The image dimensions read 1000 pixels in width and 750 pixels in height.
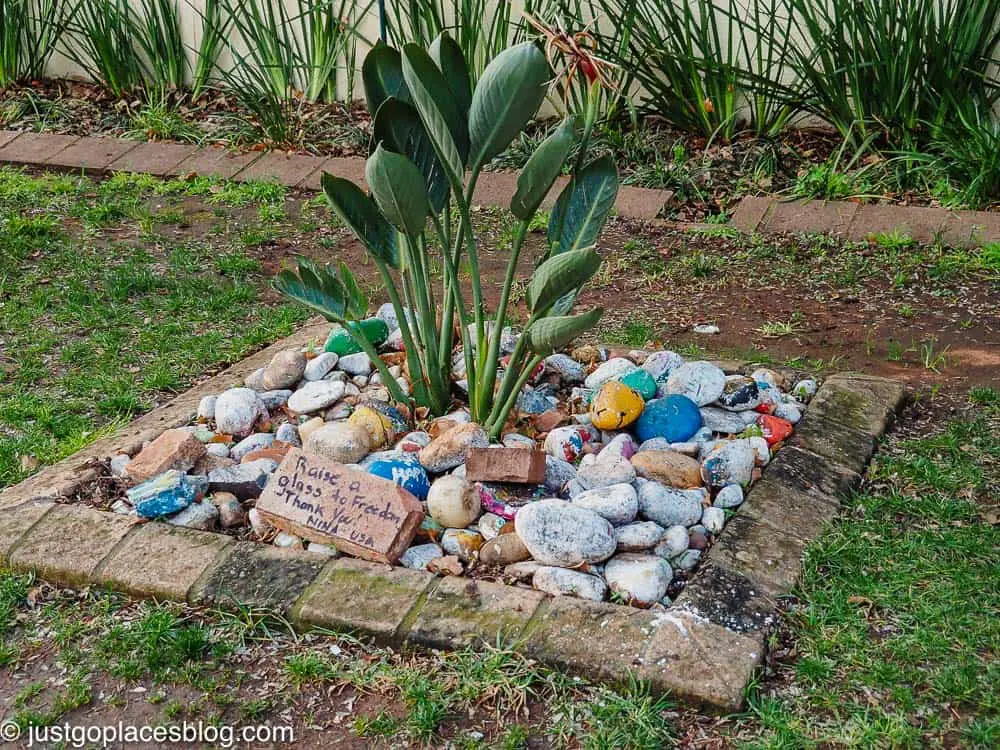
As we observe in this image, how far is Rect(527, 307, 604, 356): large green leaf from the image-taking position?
2381 millimetres

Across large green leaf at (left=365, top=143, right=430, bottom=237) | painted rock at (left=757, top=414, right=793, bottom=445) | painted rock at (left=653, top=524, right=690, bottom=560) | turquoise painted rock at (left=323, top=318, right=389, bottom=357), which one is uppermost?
large green leaf at (left=365, top=143, right=430, bottom=237)


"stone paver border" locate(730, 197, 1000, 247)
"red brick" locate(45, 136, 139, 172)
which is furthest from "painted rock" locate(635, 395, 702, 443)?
"red brick" locate(45, 136, 139, 172)

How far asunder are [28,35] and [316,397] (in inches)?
192

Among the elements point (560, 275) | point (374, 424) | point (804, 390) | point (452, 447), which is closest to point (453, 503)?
point (452, 447)

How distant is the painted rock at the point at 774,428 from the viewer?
2.88 metres

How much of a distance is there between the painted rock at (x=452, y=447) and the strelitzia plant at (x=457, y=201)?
0.11 meters

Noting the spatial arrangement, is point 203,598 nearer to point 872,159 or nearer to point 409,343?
point 409,343

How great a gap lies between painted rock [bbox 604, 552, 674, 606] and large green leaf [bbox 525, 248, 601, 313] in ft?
1.95

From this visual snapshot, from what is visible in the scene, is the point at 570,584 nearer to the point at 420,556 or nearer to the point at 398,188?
the point at 420,556

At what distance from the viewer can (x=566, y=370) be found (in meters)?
3.24

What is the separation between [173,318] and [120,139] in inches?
101

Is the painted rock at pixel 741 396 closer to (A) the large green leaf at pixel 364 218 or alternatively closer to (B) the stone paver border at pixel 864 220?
(A) the large green leaf at pixel 364 218

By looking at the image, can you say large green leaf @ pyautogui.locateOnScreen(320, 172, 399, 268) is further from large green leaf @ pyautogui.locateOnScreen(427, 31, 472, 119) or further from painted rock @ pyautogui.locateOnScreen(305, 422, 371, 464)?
painted rock @ pyautogui.locateOnScreen(305, 422, 371, 464)

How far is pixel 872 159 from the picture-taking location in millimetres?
5137
